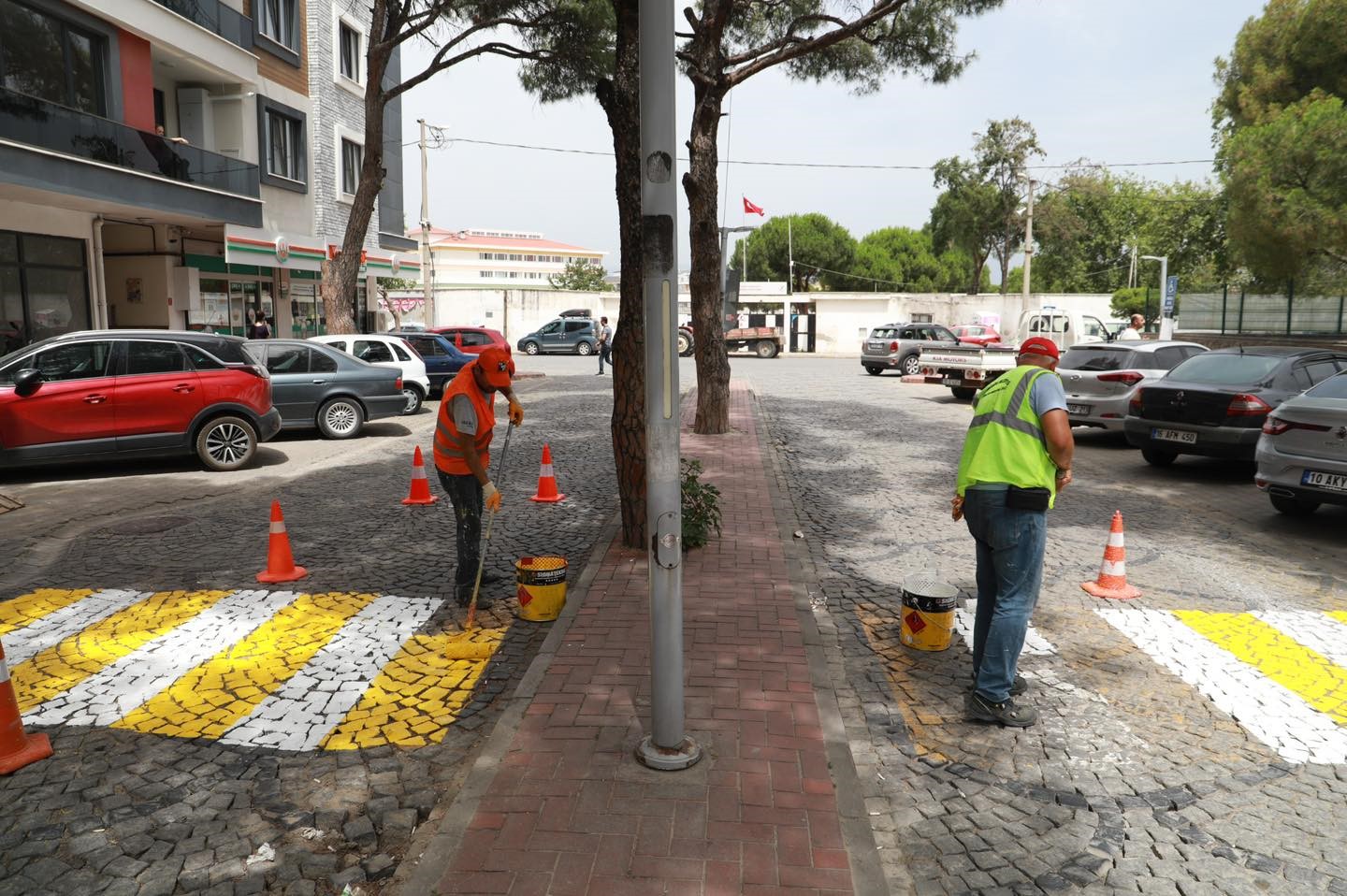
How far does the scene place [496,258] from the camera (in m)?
119

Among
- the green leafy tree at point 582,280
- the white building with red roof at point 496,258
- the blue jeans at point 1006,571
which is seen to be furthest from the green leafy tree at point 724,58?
the white building with red roof at point 496,258

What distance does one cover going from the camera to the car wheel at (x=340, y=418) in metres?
14.0

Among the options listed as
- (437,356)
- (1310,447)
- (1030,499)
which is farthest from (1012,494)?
(437,356)

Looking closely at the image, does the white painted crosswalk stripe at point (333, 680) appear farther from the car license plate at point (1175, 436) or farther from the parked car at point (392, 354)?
the parked car at point (392, 354)

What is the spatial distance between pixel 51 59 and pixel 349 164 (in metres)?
11.0

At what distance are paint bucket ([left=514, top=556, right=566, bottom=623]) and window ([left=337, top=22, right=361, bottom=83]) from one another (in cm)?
2444

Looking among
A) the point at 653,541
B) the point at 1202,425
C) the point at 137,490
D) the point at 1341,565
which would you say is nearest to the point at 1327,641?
the point at 1341,565

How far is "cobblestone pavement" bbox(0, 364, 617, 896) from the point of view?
137 inches

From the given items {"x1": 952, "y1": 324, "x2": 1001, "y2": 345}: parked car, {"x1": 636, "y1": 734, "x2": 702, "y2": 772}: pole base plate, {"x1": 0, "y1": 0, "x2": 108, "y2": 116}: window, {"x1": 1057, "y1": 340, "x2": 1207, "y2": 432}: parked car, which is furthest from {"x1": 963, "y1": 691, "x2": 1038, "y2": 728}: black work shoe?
{"x1": 952, "y1": 324, "x2": 1001, "y2": 345}: parked car

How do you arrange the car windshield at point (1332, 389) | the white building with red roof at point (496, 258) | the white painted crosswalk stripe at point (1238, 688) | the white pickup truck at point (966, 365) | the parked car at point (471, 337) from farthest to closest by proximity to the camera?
1. the white building with red roof at point (496, 258)
2. the parked car at point (471, 337)
3. the white pickup truck at point (966, 365)
4. the car windshield at point (1332, 389)
5. the white painted crosswalk stripe at point (1238, 688)

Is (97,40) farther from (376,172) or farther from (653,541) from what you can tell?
(653,541)

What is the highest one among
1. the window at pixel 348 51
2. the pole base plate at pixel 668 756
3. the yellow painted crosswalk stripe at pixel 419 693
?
the window at pixel 348 51

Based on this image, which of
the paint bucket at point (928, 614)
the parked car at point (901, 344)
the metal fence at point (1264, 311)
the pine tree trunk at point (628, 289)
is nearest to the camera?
the paint bucket at point (928, 614)

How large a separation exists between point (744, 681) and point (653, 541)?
55.2 inches
